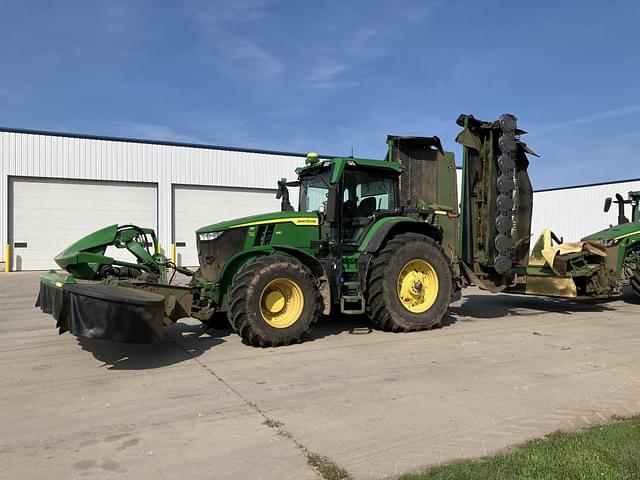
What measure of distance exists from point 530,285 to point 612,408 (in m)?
5.66

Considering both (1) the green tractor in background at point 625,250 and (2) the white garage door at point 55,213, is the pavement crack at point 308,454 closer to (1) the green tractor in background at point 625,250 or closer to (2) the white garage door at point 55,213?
(1) the green tractor in background at point 625,250

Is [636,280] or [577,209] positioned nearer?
[636,280]

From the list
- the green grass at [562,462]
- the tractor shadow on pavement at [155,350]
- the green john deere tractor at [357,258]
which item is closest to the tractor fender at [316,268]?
the green john deere tractor at [357,258]

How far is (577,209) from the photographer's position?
98.5 ft

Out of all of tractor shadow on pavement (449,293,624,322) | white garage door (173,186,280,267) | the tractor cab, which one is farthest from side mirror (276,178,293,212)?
white garage door (173,186,280,267)

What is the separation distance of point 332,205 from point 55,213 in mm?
17858

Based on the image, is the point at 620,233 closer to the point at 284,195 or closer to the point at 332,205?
the point at 332,205

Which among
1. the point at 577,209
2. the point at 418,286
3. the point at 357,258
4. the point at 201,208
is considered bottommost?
the point at 418,286

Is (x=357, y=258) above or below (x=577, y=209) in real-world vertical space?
below

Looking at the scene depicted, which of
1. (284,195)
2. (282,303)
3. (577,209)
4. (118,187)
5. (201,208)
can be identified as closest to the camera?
(282,303)

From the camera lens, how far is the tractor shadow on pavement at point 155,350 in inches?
251

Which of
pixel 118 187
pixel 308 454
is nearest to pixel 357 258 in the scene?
pixel 308 454

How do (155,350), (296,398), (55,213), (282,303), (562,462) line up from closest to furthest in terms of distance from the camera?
(562,462) < (296,398) < (155,350) < (282,303) < (55,213)

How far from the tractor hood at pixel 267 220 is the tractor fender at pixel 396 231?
92 cm
